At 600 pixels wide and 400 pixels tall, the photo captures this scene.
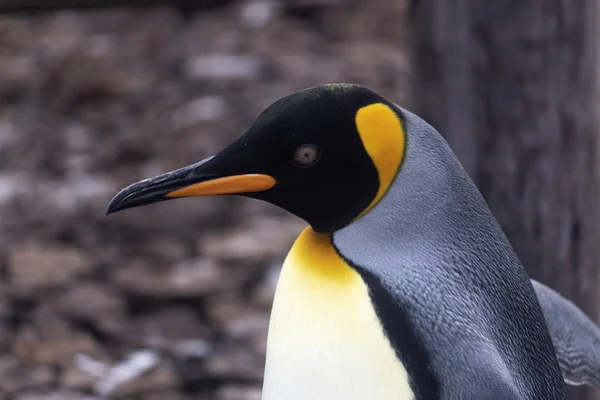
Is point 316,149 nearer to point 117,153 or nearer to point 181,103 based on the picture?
point 117,153

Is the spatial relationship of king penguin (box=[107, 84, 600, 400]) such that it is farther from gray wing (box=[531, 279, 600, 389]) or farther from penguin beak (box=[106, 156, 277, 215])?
gray wing (box=[531, 279, 600, 389])

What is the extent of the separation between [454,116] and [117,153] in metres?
1.72

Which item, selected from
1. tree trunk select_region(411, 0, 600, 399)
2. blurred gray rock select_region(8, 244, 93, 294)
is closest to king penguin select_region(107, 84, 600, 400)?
tree trunk select_region(411, 0, 600, 399)

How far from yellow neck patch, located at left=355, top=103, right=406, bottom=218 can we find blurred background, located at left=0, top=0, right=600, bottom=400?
1.44 ft

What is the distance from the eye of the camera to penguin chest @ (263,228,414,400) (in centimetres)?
76

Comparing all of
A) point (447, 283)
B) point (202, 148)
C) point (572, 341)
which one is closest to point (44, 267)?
point (202, 148)

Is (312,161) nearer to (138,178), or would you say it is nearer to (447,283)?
(447,283)

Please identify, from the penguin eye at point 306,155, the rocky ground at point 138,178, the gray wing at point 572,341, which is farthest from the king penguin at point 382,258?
the rocky ground at point 138,178

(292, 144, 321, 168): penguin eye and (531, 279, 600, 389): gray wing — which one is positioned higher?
(292, 144, 321, 168): penguin eye

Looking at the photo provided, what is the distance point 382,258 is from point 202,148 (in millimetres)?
2017

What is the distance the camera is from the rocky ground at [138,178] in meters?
1.98

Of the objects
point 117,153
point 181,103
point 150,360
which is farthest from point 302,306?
point 181,103

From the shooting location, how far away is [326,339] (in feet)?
2.56

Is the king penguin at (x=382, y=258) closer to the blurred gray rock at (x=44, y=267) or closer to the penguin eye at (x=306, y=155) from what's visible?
the penguin eye at (x=306, y=155)
